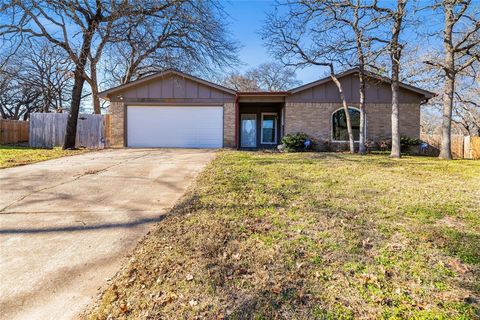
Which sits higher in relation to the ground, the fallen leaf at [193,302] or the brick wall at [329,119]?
the brick wall at [329,119]

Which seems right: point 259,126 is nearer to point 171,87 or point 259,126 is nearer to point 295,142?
point 295,142

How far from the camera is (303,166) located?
777 centimetres

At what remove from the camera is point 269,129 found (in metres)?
16.9

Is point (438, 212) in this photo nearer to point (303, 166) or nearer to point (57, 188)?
point (303, 166)

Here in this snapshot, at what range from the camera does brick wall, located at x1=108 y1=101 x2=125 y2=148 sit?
550 inches

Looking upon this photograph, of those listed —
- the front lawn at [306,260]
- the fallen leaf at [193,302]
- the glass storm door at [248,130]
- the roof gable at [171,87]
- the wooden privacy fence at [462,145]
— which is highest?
the roof gable at [171,87]

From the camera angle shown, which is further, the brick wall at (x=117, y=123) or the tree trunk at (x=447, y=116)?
the brick wall at (x=117, y=123)

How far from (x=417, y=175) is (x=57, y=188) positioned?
770cm

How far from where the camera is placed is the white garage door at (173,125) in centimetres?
1409

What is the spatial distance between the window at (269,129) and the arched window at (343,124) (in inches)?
148

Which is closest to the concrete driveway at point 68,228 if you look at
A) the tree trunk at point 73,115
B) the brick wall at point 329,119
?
the tree trunk at point 73,115

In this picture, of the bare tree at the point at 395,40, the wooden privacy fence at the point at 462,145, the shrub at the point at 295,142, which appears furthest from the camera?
the wooden privacy fence at the point at 462,145

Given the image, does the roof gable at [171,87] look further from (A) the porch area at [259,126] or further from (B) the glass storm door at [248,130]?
(B) the glass storm door at [248,130]

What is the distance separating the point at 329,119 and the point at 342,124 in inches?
27.4
